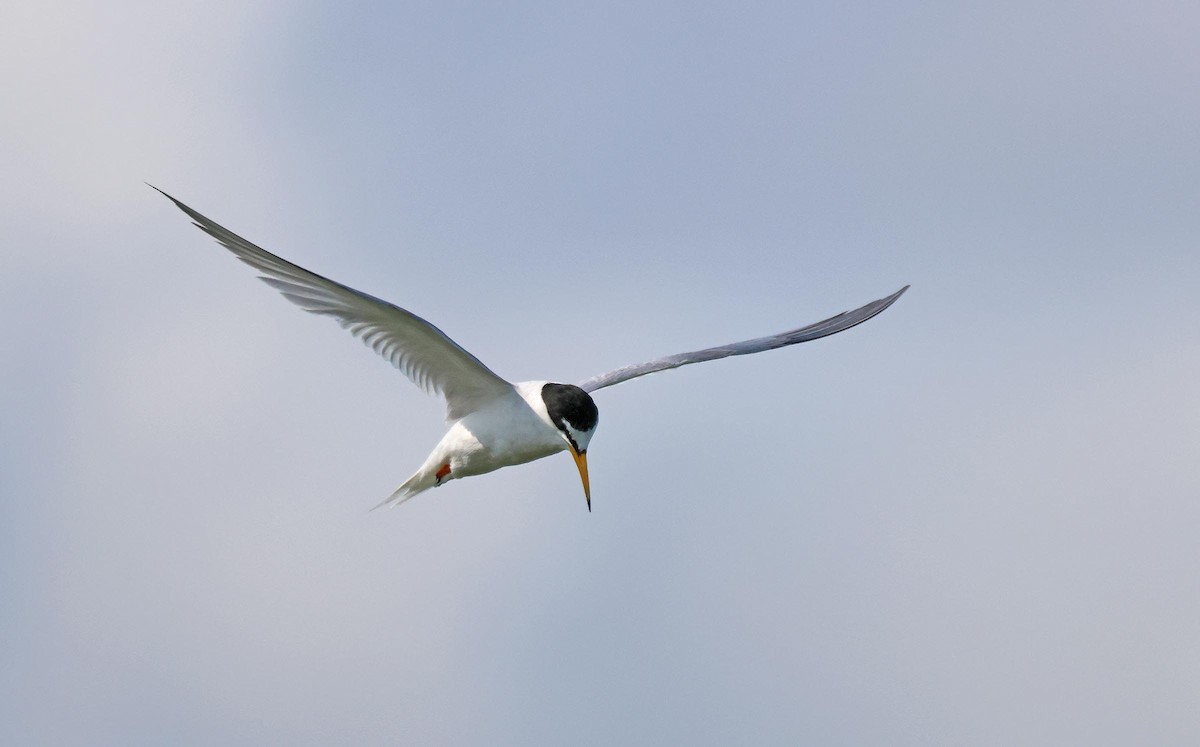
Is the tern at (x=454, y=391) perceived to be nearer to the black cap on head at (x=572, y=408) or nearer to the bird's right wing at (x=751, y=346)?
the black cap on head at (x=572, y=408)

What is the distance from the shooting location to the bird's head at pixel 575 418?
9.76 m

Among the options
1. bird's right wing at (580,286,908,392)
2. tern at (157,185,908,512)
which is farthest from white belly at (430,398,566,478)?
bird's right wing at (580,286,908,392)

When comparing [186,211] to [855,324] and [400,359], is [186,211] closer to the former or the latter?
[400,359]

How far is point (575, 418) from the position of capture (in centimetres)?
977

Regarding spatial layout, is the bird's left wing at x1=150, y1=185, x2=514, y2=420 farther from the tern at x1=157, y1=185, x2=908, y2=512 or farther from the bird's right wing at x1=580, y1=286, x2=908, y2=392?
the bird's right wing at x1=580, y1=286, x2=908, y2=392

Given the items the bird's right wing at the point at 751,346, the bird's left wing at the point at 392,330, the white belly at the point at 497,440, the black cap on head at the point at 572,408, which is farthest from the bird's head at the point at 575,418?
the bird's right wing at the point at 751,346

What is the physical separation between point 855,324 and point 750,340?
1.02 m

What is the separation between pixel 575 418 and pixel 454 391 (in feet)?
5.00

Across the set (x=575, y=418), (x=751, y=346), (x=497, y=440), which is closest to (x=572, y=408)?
(x=575, y=418)

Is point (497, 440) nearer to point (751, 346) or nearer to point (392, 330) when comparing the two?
point (392, 330)

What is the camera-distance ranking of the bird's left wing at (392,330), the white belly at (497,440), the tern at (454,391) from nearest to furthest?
the bird's left wing at (392,330) < the tern at (454,391) < the white belly at (497,440)

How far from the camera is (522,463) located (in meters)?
10.7

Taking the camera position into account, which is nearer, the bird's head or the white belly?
the bird's head

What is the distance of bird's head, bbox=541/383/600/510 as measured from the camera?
9.76 meters
